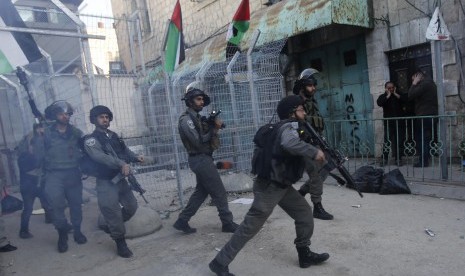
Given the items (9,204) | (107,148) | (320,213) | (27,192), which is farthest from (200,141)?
(9,204)

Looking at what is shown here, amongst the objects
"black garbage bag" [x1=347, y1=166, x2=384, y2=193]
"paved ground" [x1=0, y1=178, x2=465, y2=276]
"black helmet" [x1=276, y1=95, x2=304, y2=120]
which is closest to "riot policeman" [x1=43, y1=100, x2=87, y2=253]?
"paved ground" [x1=0, y1=178, x2=465, y2=276]

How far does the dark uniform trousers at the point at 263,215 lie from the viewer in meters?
3.13

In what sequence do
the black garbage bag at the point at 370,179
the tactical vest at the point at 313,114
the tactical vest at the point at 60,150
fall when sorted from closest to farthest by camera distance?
the tactical vest at the point at 60,150 < the tactical vest at the point at 313,114 < the black garbage bag at the point at 370,179

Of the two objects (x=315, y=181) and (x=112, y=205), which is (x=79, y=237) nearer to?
(x=112, y=205)

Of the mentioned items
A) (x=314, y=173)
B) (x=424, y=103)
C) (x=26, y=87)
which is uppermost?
(x=26, y=87)

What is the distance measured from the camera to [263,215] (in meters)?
3.16

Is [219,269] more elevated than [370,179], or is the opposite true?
[370,179]

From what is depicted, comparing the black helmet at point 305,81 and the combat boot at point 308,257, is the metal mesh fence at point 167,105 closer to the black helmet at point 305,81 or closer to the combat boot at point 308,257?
the black helmet at point 305,81

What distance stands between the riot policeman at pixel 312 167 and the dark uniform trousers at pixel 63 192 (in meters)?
2.75

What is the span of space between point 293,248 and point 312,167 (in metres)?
0.97

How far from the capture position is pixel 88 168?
418cm

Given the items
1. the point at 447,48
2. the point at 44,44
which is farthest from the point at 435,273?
the point at 44,44

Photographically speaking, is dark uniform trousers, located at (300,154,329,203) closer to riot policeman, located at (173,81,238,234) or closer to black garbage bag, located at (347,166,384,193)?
riot policeman, located at (173,81,238,234)

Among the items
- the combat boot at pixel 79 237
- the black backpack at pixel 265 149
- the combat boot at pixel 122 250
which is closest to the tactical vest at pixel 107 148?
the combat boot at pixel 122 250
